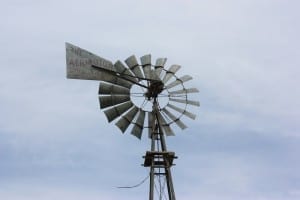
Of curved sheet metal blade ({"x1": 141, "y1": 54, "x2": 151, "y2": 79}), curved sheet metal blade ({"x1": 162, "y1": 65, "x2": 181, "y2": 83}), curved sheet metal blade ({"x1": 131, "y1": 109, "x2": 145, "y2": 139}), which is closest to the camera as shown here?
curved sheet metal blade ({"x1": 131, "y1": 109, "x2": 145, "y2": 139})

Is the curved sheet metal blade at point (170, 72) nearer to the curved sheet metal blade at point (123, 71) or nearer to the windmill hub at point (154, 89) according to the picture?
the windmill hub at point (154, 89)

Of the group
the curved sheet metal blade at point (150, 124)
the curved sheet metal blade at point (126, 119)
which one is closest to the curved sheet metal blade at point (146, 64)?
the curved sheet metal blade at point (126, 119)

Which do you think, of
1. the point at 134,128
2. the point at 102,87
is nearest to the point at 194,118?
the point at 134,128

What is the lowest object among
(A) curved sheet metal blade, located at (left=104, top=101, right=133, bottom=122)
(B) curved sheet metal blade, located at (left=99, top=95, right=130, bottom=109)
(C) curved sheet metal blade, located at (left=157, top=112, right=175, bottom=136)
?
(C) curved sheet metal blade, located at (left=157, top=112, right=175, bottom=136)

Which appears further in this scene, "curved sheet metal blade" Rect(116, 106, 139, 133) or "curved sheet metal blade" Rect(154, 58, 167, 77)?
"curved sheet metal blade" Rect(154, 58, 167, 77)

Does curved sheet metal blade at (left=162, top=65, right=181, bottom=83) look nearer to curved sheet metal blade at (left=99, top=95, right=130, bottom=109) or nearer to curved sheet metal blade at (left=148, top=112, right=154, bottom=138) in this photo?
curved sheet metal blade at (left=148, top=112, right=154, bottom=138)

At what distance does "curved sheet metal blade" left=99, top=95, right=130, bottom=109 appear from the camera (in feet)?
70.6

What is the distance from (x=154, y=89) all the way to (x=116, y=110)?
171 cm

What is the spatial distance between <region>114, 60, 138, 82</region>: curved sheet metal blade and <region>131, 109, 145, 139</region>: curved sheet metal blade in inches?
54.9

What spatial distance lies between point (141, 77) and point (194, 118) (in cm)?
272

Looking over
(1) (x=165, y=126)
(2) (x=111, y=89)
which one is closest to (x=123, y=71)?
(2) (x=111, y=89)

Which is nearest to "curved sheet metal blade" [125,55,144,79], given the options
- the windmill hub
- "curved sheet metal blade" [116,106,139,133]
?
the windmill hub

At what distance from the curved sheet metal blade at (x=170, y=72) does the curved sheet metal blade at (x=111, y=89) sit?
161 cm

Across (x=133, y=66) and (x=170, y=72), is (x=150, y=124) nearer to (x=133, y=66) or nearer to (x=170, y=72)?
(x=170, y=72)
